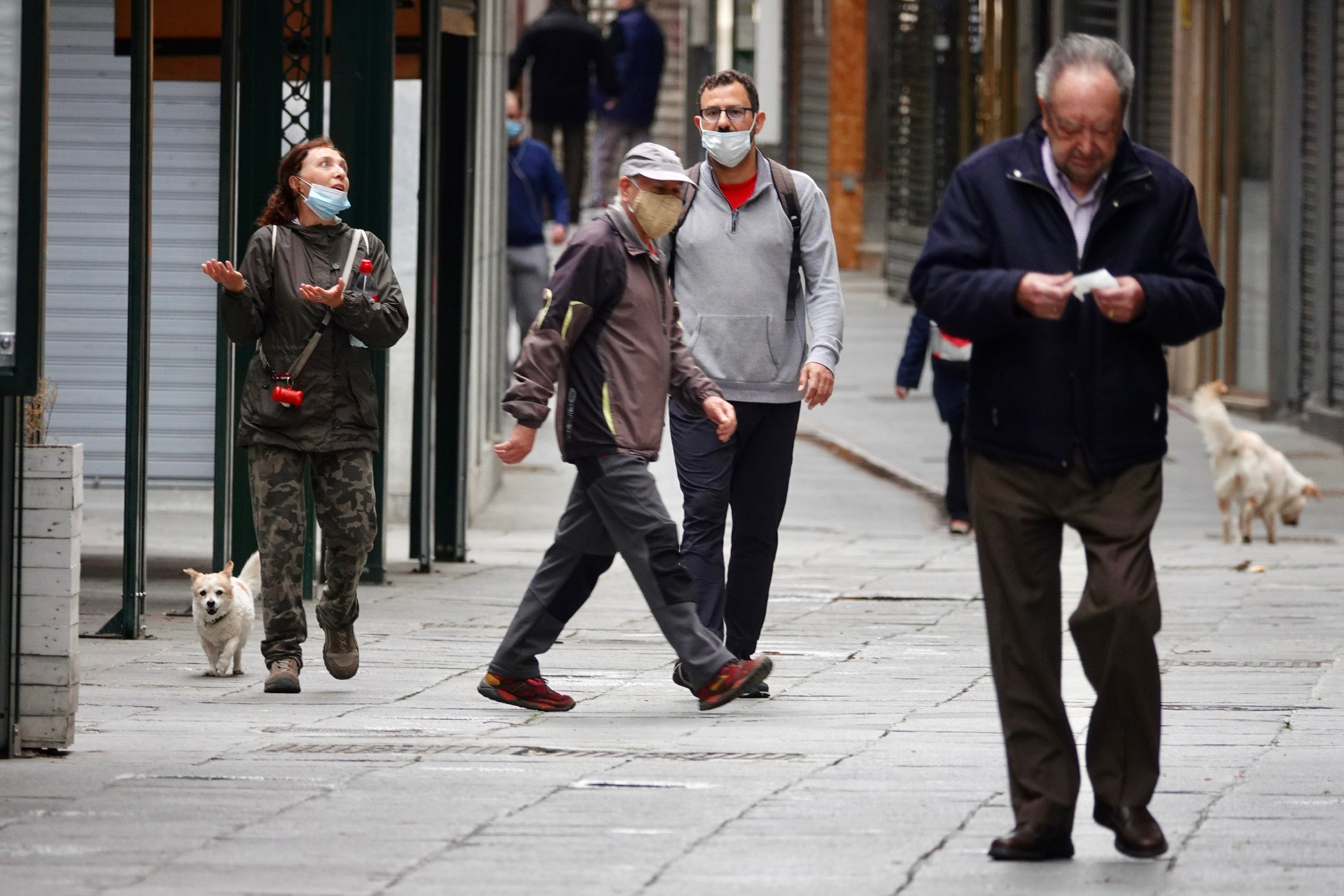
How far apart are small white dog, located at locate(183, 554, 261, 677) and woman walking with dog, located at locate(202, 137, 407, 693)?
9.9 inches

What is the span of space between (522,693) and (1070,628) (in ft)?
8.11

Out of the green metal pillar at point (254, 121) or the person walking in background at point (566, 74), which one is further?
the person walking in background at point (566, 74)

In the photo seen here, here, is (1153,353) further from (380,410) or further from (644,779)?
(380,410)

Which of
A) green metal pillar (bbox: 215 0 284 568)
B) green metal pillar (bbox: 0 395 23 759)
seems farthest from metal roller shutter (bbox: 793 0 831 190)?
green metal pillar (bbox: 0 395 23 759)

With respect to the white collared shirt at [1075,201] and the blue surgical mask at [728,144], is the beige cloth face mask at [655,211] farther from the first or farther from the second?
the white collared shirt at [1075,201]

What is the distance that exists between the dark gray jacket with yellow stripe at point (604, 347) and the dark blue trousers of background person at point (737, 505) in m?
0.46

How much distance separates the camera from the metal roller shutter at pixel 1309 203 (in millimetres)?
17359

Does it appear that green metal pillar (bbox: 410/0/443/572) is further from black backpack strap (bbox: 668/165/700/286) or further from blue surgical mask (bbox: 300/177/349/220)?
black backpack strap (bbox: 668/165/700/286)

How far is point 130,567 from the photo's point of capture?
29.4ft

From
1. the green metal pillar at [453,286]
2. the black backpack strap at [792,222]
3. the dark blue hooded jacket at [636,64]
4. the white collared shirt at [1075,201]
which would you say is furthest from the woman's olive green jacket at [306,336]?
the dark blue hooded jacket at [636,64]

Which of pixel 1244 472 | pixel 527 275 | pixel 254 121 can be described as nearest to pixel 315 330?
pixel 254 121

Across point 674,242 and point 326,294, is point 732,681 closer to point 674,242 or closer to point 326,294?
point 674,242

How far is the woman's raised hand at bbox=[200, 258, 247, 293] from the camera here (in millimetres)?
7285

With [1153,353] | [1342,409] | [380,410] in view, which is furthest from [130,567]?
[1342,409]
